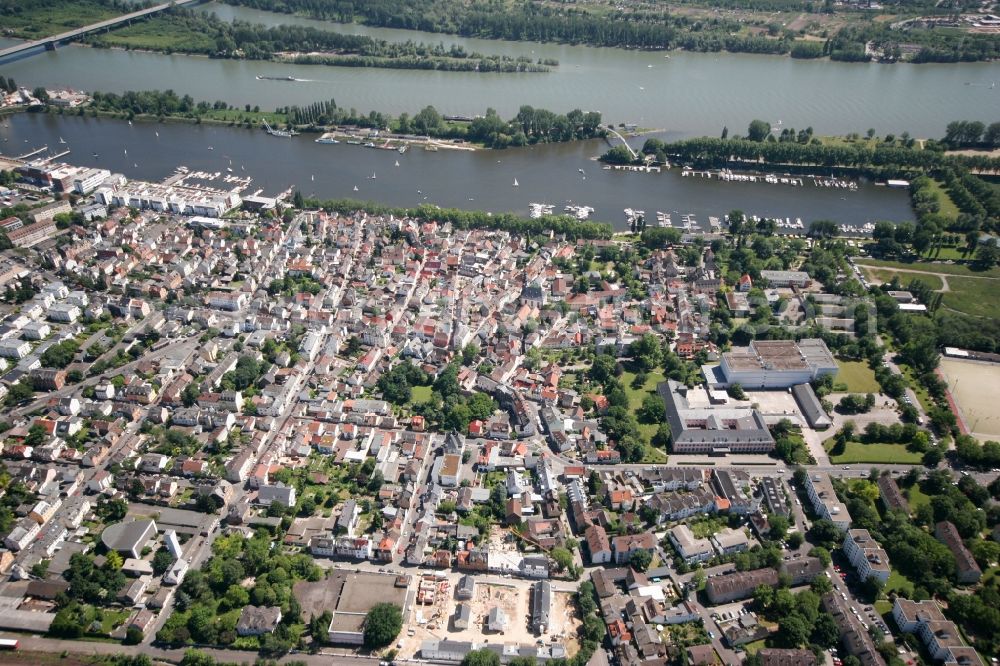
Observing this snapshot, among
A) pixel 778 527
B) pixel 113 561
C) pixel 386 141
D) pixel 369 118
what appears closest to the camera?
pixel 113 561

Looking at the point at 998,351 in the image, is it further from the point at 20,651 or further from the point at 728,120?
the point at 20,651

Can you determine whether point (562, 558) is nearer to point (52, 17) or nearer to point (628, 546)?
point (628, 546)

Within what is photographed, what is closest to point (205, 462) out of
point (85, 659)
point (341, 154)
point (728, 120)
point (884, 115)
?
point (85, 659)

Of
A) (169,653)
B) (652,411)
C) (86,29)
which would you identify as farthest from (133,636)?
(86,29)

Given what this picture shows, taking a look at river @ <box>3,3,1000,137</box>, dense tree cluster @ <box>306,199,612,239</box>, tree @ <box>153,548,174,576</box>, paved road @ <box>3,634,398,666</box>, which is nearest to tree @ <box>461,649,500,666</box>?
paved road @ <box>3,634,398,666</box>

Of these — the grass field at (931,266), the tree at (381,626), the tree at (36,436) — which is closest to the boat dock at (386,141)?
the grass field at (931,266)

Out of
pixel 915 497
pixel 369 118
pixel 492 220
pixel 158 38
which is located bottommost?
pixel 915 497

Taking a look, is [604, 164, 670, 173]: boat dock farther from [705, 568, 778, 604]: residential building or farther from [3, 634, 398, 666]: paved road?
[3, 634, 398, 666]: paved road
